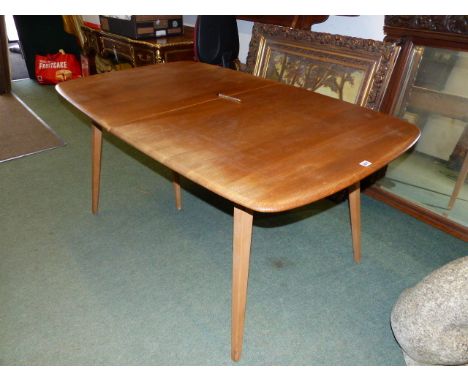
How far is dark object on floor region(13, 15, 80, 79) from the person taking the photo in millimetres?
3645

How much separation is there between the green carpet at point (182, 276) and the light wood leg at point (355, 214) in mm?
71

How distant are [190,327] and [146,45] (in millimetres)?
2225

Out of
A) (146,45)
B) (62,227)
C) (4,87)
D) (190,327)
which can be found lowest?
(190,327)

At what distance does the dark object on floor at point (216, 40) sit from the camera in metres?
1.94

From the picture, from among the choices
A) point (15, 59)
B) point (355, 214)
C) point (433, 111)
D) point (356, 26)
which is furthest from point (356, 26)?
point (15, 59)

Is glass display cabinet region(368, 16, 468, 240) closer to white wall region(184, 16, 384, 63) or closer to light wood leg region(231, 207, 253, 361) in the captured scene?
white wall region(184, 16, 384, 63)

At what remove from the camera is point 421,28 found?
1.43 m

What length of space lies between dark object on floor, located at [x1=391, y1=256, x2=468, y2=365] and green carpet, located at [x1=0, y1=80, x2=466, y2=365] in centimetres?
21

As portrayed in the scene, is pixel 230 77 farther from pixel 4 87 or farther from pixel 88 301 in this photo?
pixel 4 87

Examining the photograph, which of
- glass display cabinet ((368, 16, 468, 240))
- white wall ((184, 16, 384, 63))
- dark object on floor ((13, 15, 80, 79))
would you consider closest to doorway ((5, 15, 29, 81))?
dark object on floor ((13, 15, 80, 79))

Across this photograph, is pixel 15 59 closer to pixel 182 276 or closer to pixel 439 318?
pixel 182 276

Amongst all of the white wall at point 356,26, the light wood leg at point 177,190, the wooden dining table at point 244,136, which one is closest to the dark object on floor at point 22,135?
the light wood leg at point 177,190
